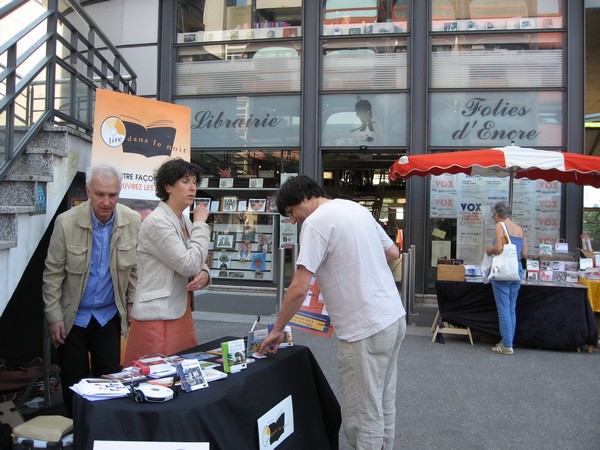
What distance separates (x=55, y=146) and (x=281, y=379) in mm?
2371

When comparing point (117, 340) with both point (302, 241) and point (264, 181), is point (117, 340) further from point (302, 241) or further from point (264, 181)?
point (264, 181)

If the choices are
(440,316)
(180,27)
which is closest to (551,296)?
(440,316)

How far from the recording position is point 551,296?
5.97 meters

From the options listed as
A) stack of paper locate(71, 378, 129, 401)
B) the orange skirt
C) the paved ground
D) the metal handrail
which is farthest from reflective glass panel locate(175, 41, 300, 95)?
stack of paper locate(71, 378, 129, 401)

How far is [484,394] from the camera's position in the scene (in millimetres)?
4469

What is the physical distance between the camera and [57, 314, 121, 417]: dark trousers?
3.08 metres

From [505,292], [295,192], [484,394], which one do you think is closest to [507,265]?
[505,292]

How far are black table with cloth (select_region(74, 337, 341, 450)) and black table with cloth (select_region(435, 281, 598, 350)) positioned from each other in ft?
12.5

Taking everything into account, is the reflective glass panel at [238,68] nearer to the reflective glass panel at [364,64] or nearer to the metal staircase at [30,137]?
the reflective glass panel at [364,64]

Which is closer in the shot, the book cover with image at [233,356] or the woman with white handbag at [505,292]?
the book cover with image at [233,356]

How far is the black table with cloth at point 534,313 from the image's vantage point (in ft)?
19.2

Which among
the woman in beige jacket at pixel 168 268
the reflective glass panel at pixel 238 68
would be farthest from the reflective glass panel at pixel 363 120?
the woman in beige jacket at pixel 168 268

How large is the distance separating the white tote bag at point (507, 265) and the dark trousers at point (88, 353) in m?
4.26

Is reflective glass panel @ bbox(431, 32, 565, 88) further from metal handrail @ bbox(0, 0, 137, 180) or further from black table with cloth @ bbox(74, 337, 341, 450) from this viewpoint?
black table with cloth @ bbox(74, 337, 341, 450)
